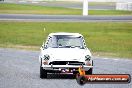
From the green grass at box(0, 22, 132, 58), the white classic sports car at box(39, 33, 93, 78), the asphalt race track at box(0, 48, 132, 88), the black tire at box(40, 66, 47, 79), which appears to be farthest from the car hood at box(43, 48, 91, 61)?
the green grass at box(0, 22, 132, 58)

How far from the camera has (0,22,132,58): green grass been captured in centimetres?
3228

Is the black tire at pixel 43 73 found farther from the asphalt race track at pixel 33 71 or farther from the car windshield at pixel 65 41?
the car windshield at pixel 65 41

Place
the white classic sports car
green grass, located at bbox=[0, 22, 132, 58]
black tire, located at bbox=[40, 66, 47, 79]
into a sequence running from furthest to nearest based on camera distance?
green grass, located at bbox=[0, 22, 132, 58] < black tire, located at bbox=[40, 66, 47, 79] < the white classic sports car

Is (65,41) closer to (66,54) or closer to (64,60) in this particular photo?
(66,54)

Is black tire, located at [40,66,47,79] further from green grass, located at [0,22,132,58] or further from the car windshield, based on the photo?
green grass, located at [0,22,132,58]

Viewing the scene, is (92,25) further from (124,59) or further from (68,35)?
(68,35)

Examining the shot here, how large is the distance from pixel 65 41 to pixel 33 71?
82.8 inches

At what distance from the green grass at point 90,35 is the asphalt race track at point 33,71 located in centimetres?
473

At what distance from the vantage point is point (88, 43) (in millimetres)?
35719

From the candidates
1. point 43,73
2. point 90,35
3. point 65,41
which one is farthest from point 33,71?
point 90,35

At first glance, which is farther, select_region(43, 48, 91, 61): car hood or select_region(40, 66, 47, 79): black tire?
select_region(40, 66, 47, 79): black tire

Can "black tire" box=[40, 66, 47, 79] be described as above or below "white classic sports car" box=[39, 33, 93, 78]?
below

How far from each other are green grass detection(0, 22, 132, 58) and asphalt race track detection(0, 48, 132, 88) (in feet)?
15.5

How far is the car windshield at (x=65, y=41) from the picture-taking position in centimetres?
1817
